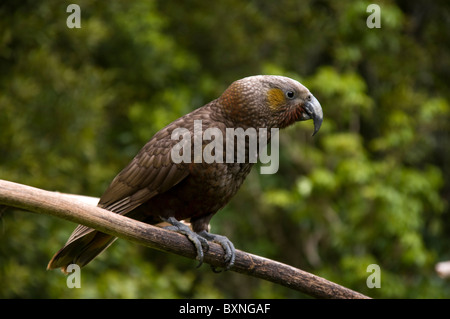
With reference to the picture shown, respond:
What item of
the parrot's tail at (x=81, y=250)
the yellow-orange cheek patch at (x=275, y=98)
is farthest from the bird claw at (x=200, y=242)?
the yellow-orange cheek patch at (x=275, y=98)

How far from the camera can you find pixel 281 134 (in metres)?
5.35

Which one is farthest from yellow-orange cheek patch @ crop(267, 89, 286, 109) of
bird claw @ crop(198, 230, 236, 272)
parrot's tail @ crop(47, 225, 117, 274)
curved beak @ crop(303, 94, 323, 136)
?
parrot's tail @ crop(47, 225, 117, 274)

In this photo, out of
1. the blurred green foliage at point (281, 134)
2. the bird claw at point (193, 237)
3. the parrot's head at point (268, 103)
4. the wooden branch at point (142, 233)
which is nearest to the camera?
the wooden branch at point (142, 233)

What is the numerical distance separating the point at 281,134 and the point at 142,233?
3.30 m

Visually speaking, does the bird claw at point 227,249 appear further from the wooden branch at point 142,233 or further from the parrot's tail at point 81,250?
the parrot's tail at point 81,250

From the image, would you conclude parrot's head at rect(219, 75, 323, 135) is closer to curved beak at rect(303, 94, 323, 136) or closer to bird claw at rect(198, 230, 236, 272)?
curved beak at rect(303, 94, 323, 136)

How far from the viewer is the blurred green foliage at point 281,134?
4.13 m

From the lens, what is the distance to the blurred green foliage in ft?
13.5

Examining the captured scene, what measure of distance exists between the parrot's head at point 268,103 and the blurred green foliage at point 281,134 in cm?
188

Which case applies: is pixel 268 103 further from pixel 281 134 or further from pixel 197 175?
pixel 281 134

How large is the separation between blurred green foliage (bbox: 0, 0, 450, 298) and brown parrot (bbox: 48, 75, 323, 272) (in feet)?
4.76
